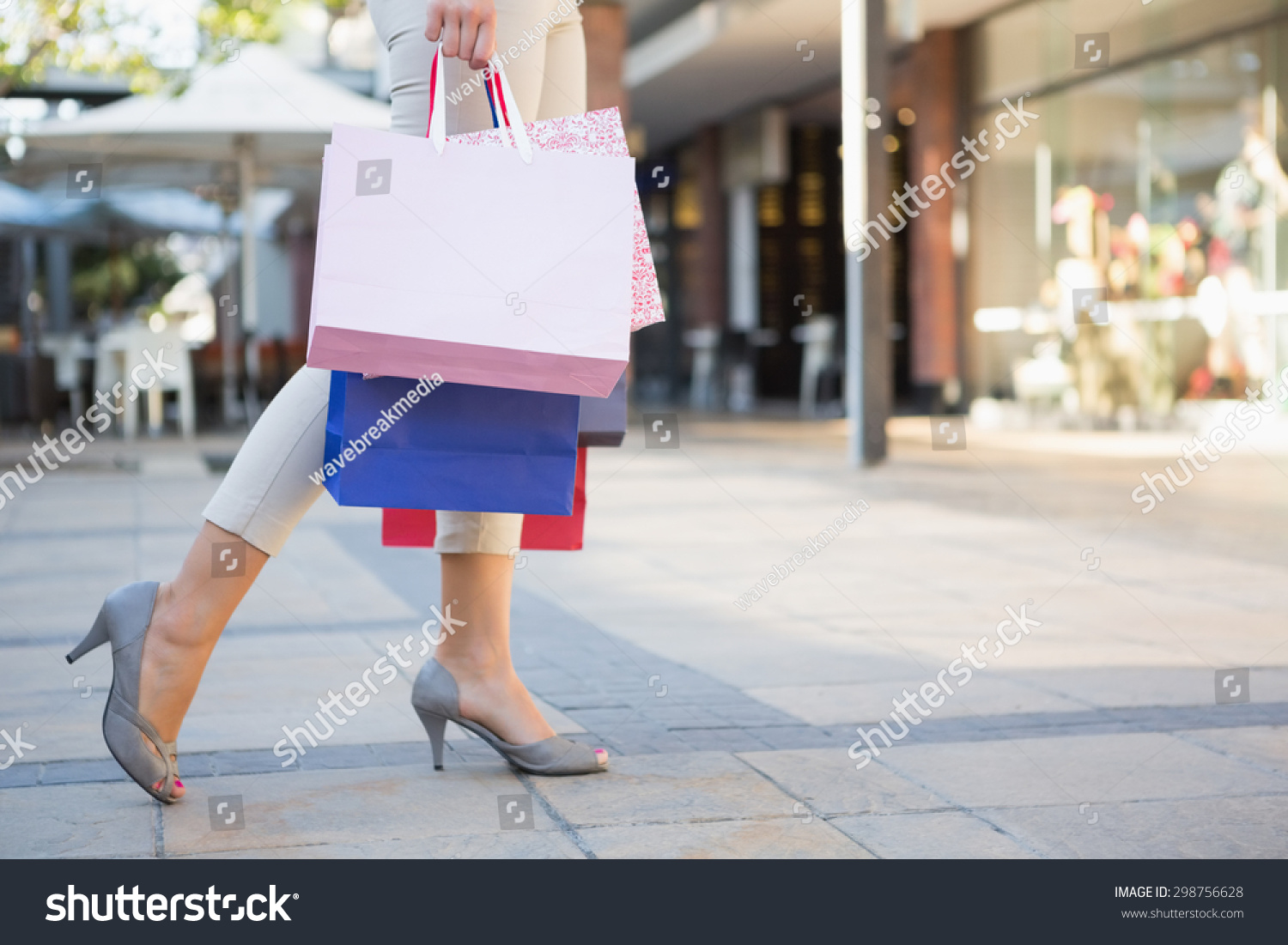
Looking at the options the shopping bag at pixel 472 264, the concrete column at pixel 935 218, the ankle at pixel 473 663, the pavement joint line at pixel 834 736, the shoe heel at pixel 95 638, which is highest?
the concrete column at pixel 935 218

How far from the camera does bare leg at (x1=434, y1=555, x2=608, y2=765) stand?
239cm

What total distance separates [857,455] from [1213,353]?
4.25 m

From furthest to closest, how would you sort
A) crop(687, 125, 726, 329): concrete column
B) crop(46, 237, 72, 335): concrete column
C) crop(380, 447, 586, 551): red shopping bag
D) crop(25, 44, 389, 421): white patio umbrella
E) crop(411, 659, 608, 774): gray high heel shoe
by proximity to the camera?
crop(46, 237, 72, 335): concrete column → crop(687, 125, 726, 329): concrete column → crop(25, 44, 389, 421): white patio umbrella → crop(380, 447, 586, 551): red shopping bag → crop(411, 659, 608, 774): gray high heel shoe

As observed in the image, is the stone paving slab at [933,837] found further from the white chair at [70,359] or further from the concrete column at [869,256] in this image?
the white chair at [70,359]

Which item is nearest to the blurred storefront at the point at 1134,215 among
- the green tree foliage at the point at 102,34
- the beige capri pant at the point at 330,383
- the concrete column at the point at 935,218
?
the concrete column at the point at 935,218

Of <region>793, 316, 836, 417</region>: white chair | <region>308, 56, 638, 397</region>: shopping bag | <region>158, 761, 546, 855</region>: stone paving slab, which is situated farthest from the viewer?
<region>793, 316, 836, 417</region>: white chair

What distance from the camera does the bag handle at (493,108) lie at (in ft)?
6.61

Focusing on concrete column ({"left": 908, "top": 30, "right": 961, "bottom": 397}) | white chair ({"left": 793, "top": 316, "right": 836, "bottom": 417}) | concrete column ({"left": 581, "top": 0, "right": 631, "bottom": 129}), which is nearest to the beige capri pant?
concrete column ({"left": 581, "top": 0, "right": 631, "bottom": 129})

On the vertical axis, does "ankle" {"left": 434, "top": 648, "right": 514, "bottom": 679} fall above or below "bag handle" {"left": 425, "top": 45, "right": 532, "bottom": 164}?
below

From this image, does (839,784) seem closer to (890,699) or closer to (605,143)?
(890,699)

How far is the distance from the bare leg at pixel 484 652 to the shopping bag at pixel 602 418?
27 centimetres

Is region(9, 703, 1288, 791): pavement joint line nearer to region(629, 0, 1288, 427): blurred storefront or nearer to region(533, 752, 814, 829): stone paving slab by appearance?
region(533, 752, 814, 829): stone paving slab

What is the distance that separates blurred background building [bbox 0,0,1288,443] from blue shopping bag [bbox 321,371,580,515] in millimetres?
6731

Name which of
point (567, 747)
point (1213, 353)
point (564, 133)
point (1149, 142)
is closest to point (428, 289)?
point (564, 133)
